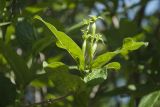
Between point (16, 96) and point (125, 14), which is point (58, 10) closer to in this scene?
point (125, 14)

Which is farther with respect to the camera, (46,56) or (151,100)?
(46,56)

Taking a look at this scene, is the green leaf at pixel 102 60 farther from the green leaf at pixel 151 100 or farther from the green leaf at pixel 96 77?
the green leaf at pixel 151 100

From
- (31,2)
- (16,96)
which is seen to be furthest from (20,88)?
(31,2)

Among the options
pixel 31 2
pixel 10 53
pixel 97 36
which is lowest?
pixel 31 2

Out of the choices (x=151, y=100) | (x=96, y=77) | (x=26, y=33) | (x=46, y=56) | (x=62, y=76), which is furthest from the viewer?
(x=46, y=56)

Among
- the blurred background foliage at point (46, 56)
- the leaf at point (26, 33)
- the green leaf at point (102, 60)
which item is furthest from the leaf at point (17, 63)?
the green leaf at point (102, 60)

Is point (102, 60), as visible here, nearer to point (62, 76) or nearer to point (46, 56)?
point (62, 76)

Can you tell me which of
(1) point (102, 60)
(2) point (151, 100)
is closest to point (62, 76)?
(1) point (102, 60)
